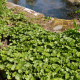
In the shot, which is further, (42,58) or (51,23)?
(51,23)

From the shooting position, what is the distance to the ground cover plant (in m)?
2.74

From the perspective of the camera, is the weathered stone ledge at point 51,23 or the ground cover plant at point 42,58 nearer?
the ground cover plant at point 42,58

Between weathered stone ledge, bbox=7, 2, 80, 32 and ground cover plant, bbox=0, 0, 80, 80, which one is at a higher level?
weathered stone ledge, bbox=7, 2, 80, 32

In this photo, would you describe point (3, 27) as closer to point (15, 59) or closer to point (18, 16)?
point (18, 16)

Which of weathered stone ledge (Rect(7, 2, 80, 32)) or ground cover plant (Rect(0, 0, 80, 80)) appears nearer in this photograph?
ground cover plant (Rect(0, 0, 80, 80))

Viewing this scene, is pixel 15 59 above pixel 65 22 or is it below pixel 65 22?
below

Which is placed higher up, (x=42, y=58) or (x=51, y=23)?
(x=51, y=23)

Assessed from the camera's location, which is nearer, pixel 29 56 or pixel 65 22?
pixel 29 56

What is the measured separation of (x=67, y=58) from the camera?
9.70 feet

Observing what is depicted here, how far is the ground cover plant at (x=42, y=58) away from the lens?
2.74m

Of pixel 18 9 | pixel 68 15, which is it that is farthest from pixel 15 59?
pixel 68 15

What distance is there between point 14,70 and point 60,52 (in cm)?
113

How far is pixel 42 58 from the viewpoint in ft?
9.96

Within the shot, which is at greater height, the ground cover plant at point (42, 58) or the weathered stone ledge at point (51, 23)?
the weathered stone ledge at point (51, 23)
